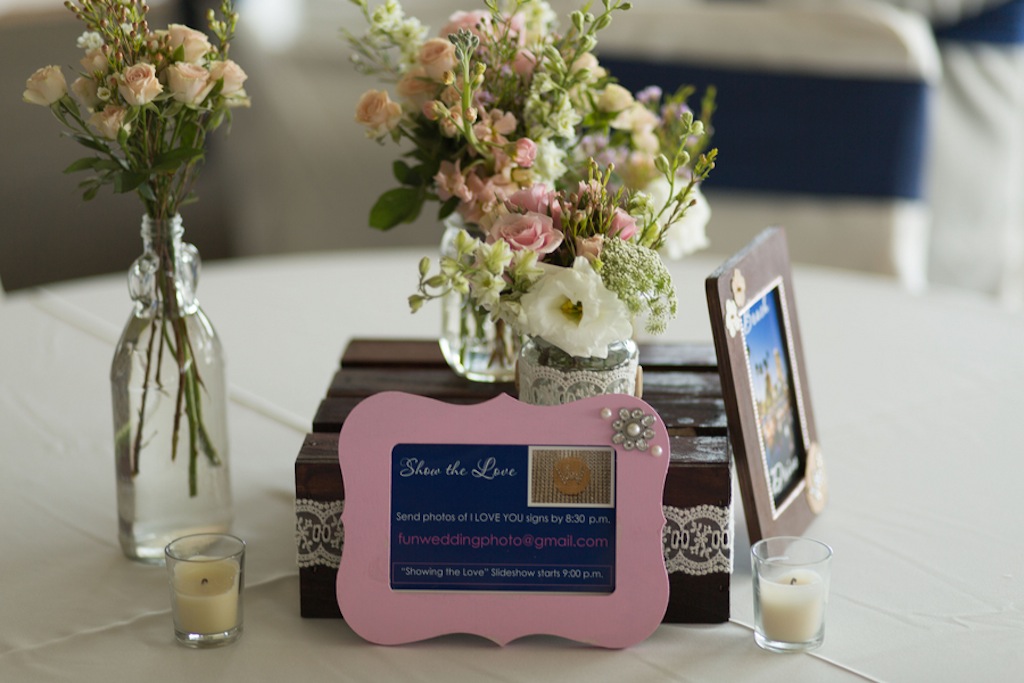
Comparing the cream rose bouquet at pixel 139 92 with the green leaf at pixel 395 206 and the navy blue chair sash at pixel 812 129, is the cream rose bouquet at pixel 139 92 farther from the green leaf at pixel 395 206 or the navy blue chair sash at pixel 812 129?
the navy blue chair sash at pixel 812 129

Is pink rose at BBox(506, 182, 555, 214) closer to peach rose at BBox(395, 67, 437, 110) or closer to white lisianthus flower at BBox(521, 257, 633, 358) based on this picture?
white lisianthus flower at BBox(521, 257, 633, 358)

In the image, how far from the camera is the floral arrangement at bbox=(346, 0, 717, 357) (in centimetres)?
94

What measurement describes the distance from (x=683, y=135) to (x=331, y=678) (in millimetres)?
504

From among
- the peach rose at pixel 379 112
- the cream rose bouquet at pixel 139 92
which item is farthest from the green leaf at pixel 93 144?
the peach rose at pixel 379 112

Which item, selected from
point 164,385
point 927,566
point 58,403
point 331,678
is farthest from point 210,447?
point 927,566

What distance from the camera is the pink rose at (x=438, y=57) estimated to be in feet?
3.56

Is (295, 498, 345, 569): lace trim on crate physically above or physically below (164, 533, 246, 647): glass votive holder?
above

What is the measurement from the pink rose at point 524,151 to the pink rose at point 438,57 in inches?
3.6

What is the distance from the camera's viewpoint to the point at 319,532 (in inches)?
39.8

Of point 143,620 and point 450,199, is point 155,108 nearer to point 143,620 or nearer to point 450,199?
point 450,199

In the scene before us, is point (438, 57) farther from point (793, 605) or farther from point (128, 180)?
point (793, 605)

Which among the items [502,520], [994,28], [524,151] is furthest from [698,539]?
[994,28]

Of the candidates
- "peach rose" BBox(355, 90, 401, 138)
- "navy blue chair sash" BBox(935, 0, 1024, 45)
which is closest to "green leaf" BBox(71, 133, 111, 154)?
"peach rose" BBox(355, 90, 401, 138)

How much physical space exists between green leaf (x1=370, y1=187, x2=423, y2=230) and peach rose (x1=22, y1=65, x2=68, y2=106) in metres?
0.31
